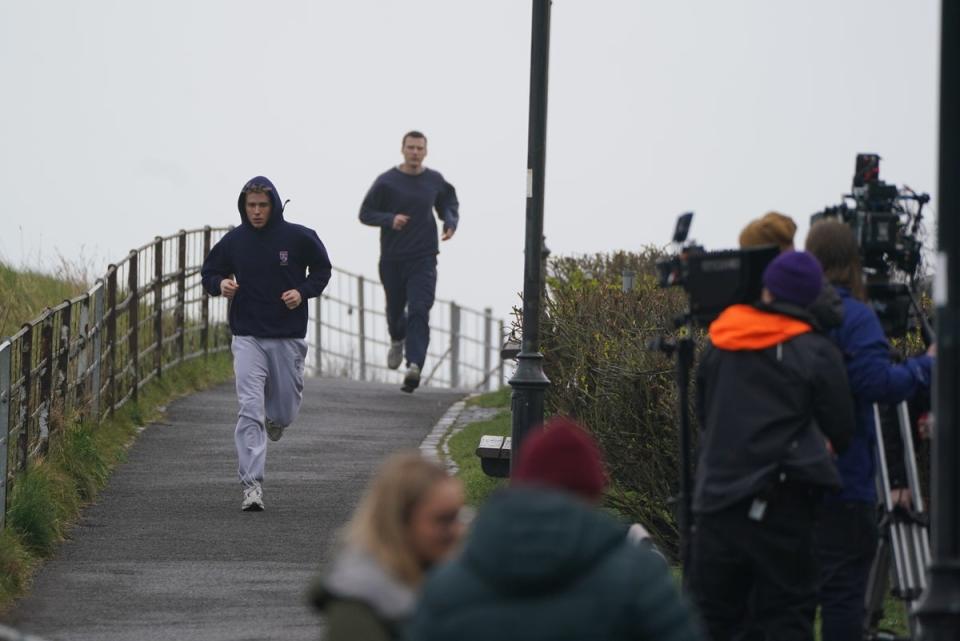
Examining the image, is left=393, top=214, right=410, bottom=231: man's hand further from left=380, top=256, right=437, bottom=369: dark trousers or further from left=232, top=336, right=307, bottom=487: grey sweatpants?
left=232, top=336, right=307, bottom=487: grey sweatpants

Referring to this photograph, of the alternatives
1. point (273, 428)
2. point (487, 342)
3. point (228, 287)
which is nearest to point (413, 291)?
point (273, 428)

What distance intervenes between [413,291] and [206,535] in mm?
6058

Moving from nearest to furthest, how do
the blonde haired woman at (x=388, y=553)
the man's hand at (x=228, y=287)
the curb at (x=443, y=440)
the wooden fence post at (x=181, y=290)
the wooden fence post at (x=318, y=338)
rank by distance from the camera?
the blonde haired woman at (x=388, y=553), the man's hand at (x=228, y=287), the curb at (x=443, y=440), the wooden fence post at (x=181, y=290), the wooden fence post at (x=318, y=338)

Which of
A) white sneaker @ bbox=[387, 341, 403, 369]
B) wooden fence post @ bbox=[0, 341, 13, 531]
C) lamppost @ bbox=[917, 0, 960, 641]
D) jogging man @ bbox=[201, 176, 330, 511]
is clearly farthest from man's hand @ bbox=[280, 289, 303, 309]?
lamppost @ bbox=[917, 0, 960, 641]

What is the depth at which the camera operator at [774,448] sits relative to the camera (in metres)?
6.41

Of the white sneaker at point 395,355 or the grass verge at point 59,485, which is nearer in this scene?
the grass verge at point 59,485

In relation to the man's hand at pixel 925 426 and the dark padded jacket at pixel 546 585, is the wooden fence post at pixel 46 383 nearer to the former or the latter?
the man's hand at pixel 925 426

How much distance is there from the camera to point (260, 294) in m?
11.8

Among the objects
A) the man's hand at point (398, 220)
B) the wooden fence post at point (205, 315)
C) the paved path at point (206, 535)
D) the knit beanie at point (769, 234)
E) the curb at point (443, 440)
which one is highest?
the man's hand at point (398, 220)

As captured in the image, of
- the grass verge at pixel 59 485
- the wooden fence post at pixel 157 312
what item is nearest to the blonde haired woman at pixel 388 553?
the grass verge at pixel 59 485

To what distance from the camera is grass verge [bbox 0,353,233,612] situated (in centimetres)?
980

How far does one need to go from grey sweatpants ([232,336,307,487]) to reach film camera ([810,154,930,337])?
16.7ft

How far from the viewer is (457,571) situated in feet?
13.5

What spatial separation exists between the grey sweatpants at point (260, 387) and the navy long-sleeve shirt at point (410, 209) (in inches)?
178
